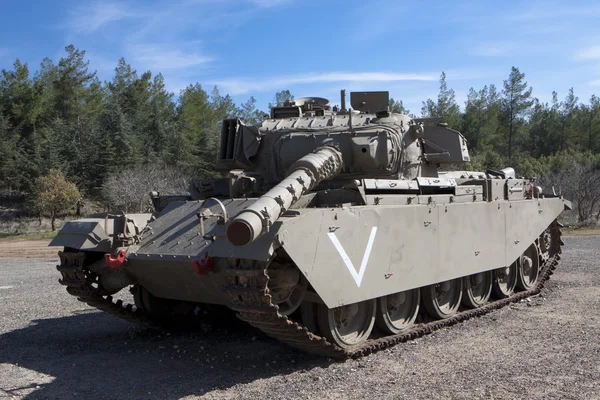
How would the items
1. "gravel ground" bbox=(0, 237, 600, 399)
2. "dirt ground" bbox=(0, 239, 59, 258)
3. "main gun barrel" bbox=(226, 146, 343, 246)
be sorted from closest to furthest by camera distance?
"main gun barrel" bbox=(226, 146, 343, 246), "gravel ground" bbox=(0, 237, 600, 399), "dirt ground" bbox=(0, 239, 59, 258)

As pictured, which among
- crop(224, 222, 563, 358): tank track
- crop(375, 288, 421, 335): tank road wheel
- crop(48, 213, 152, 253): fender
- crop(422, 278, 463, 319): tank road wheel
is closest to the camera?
crop(224, 222, 563, 358): tank track

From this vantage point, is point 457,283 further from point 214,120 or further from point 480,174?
point 214,120

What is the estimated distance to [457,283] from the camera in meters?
10.4

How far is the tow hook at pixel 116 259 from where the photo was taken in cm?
777

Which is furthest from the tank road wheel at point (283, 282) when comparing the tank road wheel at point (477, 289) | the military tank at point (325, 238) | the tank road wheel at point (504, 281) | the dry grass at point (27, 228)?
the dry grass at point (27, 228)

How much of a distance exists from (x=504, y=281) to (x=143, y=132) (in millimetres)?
38257

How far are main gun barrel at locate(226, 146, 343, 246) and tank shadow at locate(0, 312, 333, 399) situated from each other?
1.86 metres

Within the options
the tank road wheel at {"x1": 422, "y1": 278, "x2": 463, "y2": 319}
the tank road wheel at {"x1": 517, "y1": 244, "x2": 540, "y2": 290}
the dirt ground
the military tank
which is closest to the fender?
the military tank

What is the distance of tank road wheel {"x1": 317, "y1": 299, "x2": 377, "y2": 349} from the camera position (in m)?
7.75

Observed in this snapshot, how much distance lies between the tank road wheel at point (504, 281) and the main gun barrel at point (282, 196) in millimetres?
4235

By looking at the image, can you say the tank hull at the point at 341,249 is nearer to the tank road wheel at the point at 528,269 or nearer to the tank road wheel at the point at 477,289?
the tank road wheel at the point at 477,289

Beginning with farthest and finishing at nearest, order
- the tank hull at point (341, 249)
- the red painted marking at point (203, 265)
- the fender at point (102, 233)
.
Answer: the fender at point (102, 233), the red painted marking at point (203, 265), the tank hull at point (341, 249)

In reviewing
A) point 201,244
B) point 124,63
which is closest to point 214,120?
point 124,63

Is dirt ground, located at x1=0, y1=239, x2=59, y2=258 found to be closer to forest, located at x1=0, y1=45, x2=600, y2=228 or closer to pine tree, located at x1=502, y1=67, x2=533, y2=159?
forest, located at x1=0, y1=45, x2=600, y2=228
